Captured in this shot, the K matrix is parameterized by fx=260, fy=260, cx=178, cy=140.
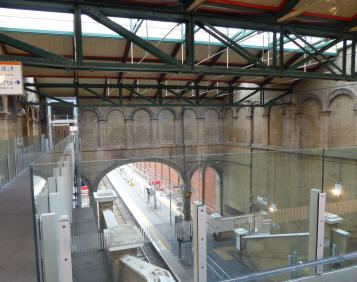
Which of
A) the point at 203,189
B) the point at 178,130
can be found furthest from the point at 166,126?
the point at 203,189

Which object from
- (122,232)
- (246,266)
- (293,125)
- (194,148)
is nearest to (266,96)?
(293,125)

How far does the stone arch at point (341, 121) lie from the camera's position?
36.9 feet

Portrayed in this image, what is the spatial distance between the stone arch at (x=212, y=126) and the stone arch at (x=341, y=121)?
899 centimetres

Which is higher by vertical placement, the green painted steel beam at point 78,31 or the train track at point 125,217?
the green painted steel beam at point 78,31

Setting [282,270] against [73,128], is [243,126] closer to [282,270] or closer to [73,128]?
[73,128]

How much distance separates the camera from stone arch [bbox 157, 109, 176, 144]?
18.8m

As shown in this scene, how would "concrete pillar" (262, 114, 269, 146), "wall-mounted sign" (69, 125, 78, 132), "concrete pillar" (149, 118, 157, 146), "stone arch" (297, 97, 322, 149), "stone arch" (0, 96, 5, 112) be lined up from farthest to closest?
"concrete pillar" (149, 118, 157, 146) → "wall-mounted sign" (69, 125, 78, 132) → "concrete pillar" (262, 114, 269, 146) → "stone arch" (297, 97, 322, 149) → "stone arch" (0, 96, 5, 112)

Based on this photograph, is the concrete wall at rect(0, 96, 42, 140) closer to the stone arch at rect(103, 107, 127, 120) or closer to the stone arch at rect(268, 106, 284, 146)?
the stone arch at rect(103, 107, 127, 120)

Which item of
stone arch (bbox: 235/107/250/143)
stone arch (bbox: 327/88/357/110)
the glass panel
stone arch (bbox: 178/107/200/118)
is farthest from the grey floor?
stone arch (bbox: 235/107/250/143)

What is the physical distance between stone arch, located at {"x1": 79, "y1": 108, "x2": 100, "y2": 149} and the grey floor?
434 inches

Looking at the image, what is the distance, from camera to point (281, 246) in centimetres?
600

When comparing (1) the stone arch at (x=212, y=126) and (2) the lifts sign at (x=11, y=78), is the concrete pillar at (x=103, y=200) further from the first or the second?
(1) the stone arch at (x=212, y=126)

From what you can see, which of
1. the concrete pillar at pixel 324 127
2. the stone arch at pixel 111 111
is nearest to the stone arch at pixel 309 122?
the concrete pillar at pixel 324 127

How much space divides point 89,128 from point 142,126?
357 centimetres
